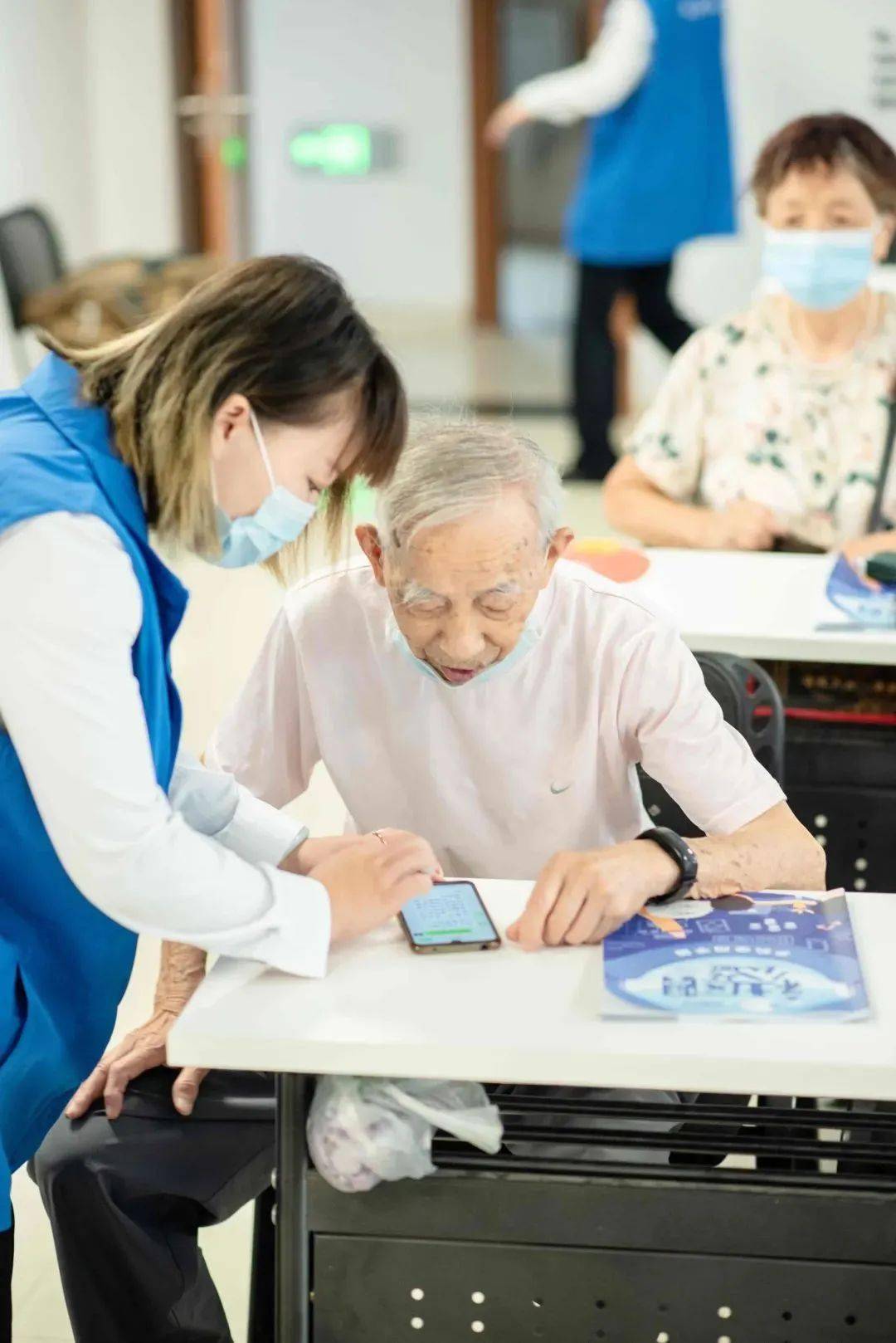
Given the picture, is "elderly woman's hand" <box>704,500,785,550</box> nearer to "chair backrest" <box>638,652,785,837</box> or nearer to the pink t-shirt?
"chair backrest" <box>638,652,785,837</box>

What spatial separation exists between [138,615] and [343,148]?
31.3ft

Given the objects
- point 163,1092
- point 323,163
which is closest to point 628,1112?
point 163,1092

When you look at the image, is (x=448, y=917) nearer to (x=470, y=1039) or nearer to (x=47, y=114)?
(x=470, y=1039)

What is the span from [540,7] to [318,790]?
7999mm

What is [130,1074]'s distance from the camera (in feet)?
6.05

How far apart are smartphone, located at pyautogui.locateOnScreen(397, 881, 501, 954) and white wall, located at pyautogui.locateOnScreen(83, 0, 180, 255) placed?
727 centimetres

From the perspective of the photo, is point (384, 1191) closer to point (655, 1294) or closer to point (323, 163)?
point (655, 1294)

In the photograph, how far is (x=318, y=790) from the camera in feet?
11.1

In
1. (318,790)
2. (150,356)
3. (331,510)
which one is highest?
(150,356)

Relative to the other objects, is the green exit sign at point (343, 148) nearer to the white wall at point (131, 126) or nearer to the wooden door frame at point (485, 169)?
the wooden door frame at point (485, 169)

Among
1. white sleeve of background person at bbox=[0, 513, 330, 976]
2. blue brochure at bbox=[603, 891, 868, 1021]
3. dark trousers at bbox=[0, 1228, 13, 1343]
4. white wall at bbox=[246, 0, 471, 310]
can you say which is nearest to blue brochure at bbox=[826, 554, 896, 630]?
blue brochure at bbox=[603, 891, 868, 1021]

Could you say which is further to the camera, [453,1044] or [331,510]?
[331,510]

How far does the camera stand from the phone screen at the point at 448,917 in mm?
1637

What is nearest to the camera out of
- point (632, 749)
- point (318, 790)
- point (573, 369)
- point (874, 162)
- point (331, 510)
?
point (331, 510)
